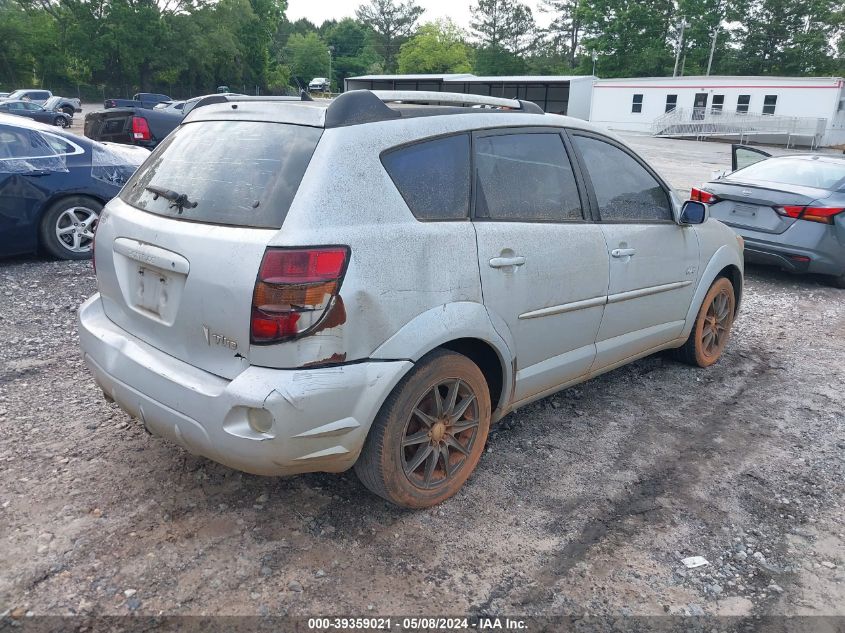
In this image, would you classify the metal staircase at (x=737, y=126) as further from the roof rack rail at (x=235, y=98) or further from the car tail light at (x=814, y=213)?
the roof rack rail at (x=235, y=98)

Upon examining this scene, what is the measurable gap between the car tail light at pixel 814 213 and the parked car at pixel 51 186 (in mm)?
7210

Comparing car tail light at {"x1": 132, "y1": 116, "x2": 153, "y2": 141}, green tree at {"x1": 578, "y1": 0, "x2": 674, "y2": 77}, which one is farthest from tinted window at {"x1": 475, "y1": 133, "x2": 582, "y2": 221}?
green tree at {"x1": 578, "y1": 0, "x2": 674, "y2": 77}

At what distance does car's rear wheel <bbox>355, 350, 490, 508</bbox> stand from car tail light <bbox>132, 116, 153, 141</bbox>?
13188 millimetres

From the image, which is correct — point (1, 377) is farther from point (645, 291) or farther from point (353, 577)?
point (645, 291)

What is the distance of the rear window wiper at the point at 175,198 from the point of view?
115 inches

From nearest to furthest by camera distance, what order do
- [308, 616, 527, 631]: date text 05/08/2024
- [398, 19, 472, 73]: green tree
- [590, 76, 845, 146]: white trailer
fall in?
[308, 616, 527, 631]: date text 05/08/2024 < [590, 76, 845, 146]: white trailer < [398, 19, 472, 73]: green tree

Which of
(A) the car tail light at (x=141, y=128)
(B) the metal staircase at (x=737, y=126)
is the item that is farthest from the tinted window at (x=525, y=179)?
(B) the metal staircase at (x=737, y=126)

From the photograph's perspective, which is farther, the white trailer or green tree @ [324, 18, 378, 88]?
green tree @ [324, 18, 378, 88]

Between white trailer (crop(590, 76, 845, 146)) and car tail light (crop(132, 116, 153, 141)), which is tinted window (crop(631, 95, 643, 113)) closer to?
white trailer (crop(590, 76, 845, 146))

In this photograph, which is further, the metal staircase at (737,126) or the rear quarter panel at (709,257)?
the metal staircase at (737,126)

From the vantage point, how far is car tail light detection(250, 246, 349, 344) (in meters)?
2.51

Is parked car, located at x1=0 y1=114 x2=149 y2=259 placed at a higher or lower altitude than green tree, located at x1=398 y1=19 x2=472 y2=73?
lower

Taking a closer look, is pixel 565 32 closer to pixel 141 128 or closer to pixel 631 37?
pixel 631 37

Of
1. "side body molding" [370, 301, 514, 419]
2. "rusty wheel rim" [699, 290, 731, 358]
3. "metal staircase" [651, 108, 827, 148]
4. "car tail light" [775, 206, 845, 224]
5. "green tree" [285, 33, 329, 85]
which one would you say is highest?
"green tree" [285, 33, 329, 85]
